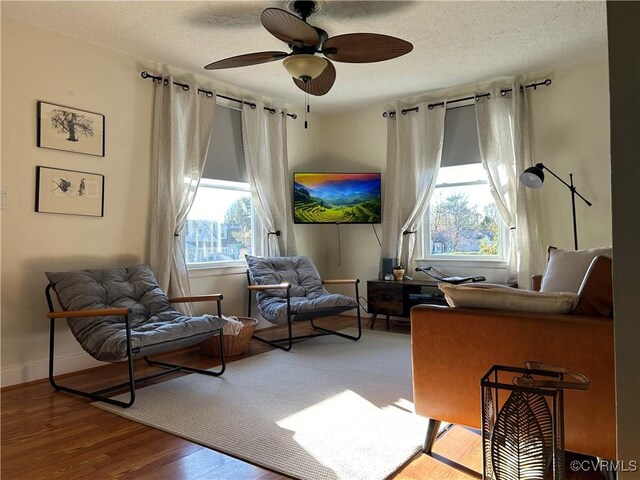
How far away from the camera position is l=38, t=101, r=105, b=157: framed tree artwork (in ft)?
10.8

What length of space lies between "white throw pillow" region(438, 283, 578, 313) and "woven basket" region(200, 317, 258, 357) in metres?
2.20

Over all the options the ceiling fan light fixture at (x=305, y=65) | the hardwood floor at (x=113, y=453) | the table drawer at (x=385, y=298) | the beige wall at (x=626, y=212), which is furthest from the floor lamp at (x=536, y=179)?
the beige wall at (x=626, y=212)

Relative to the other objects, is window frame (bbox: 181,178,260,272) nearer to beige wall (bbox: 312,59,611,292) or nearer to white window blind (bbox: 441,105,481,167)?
white window blind (bbox: 441,105,481,167)

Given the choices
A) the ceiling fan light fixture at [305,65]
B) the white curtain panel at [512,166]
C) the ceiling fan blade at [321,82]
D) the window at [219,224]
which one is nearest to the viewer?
the ceiling fan light fixture at [305,65]

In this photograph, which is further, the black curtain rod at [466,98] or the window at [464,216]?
the window at [464,216]

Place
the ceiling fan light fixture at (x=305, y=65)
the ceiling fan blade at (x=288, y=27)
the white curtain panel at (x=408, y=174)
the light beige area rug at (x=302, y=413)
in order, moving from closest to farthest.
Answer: the light beige area rug at (x=302, y=413) → the ceiling fan blade at (x=288, y=27) → the ceiling fan light fixture at (x=305, y=65) → the white curtain panel at (x=408, y=174)

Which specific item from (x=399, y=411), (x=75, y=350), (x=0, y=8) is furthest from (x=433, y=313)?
(x=0, y=8)

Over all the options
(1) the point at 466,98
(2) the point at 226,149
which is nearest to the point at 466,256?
(1) the point at 466,98

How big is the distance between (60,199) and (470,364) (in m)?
3.01

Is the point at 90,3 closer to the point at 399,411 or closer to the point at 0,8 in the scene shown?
the point at 0,8

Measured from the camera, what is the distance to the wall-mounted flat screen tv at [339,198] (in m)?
5.21

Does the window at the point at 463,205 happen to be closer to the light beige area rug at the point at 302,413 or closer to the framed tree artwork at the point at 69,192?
the light beige area rug at the point at 302,413

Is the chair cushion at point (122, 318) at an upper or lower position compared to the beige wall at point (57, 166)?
lower

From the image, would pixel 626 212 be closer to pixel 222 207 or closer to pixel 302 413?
pixel 302 413
